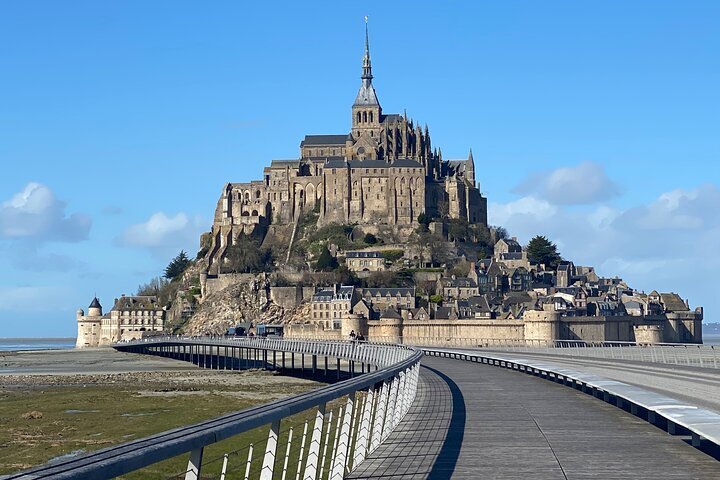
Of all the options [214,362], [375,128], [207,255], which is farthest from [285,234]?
[214,362]

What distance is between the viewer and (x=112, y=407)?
35.6 m

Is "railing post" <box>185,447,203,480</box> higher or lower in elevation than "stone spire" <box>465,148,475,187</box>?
lower

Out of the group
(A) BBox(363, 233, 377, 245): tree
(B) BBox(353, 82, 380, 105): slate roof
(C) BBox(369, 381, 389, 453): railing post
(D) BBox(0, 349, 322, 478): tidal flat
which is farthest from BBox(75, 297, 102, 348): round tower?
(C) BBox(369, 381, 389, 453): railing post

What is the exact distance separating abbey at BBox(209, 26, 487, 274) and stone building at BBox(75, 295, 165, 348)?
11.2m

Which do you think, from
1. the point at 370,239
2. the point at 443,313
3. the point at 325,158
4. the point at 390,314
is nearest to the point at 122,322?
the point at 325,158

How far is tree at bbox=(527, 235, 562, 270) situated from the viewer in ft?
381

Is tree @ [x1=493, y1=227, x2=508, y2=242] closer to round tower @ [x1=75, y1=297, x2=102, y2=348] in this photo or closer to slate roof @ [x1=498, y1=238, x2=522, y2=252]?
slate roof @ [x1=498, y1=238, x2=522, y2=252]

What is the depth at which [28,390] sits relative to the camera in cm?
4634

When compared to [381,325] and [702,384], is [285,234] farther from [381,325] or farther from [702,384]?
[702,384]

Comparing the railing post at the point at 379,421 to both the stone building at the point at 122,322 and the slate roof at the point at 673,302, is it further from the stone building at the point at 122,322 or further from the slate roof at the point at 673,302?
the stone building at the point at 122,322

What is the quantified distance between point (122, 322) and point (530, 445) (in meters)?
119

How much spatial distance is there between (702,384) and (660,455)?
538 inches

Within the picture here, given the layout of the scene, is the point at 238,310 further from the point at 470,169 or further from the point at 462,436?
the point at 462,436

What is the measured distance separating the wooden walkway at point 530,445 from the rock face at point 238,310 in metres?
90.1
